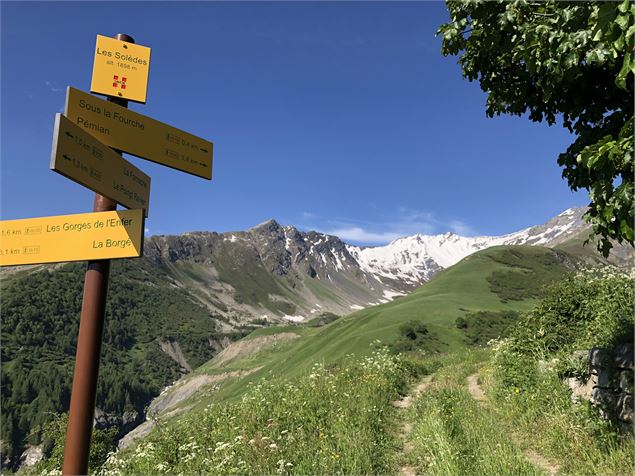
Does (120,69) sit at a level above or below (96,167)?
above

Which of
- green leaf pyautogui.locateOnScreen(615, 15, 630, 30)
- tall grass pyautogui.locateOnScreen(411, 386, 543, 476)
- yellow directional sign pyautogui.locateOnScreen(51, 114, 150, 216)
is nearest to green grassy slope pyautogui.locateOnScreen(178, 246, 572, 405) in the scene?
tall grass pyautogui.locateOnScreen(411, 386, 543, 476)

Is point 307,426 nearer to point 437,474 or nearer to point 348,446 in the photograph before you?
point 348,446

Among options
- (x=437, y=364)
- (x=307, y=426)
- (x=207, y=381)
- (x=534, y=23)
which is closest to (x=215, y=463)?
(x=307, y=426)

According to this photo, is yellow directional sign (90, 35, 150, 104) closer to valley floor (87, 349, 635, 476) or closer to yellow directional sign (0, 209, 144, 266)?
yellow directional sign (0, 209, 144, 266)

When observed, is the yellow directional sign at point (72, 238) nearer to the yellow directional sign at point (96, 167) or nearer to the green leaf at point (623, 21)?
the yellow directional sign at point (96, 167)

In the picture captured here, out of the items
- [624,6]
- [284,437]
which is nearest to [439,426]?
[284,437]

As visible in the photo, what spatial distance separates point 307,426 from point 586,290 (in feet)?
31.7

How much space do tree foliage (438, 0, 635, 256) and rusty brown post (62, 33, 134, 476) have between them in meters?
Answer: 5.10

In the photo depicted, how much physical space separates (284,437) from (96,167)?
637 centimetres

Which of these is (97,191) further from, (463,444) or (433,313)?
(433,313)

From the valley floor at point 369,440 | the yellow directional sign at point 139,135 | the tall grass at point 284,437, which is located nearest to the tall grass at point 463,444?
the valley floor at point 369,440

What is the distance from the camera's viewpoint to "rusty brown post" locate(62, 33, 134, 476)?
3750mm

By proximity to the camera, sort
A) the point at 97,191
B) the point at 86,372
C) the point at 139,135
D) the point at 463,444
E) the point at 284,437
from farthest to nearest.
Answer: the point at 284,437, the point at 463,444, the point at 139,135, the point at 97,191, the point at 86,372

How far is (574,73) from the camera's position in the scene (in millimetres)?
5672
